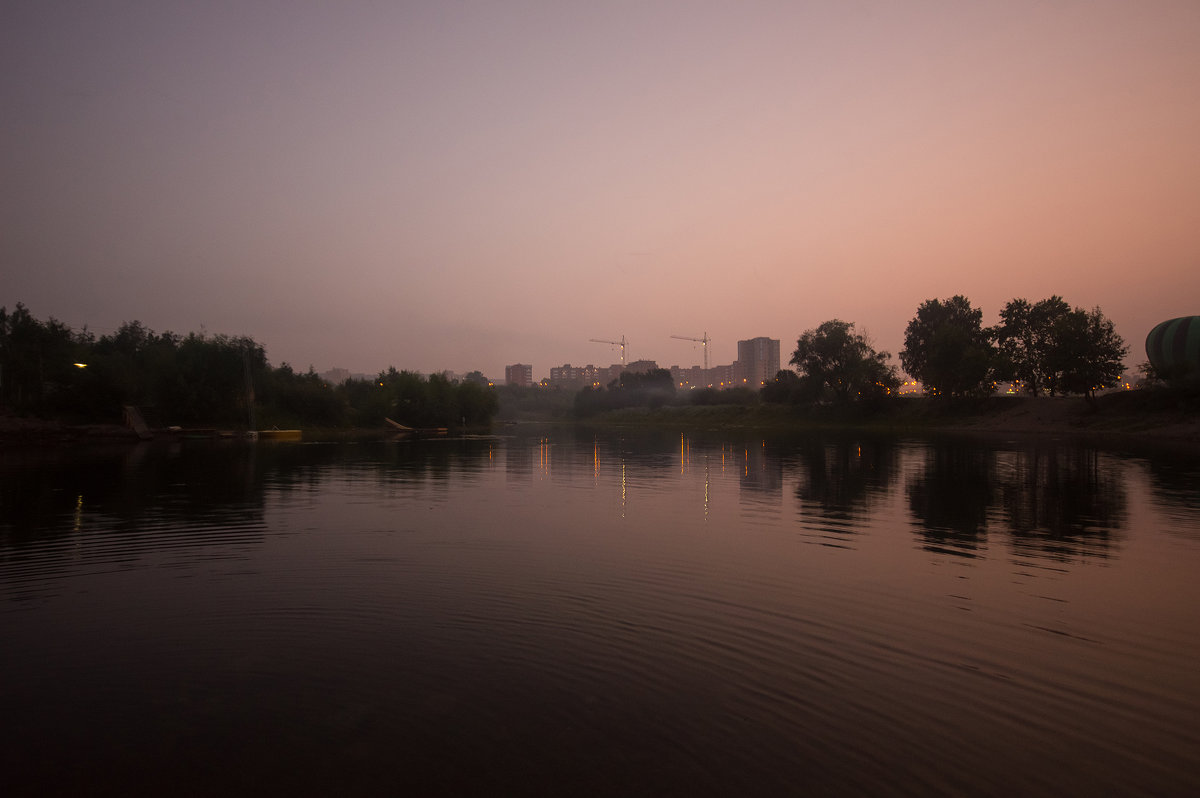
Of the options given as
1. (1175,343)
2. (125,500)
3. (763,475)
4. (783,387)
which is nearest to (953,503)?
(763,475)

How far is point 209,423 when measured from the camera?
8762 centimetres

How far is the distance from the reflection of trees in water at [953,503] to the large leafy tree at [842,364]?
7444 cm

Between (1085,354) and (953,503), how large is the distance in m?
73.3

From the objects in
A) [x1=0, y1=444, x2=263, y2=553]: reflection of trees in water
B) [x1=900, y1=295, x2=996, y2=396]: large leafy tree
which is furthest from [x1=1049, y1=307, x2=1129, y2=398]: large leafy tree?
[x1=0, y1=444, x2=263, y2=553]: reflection of trees in water

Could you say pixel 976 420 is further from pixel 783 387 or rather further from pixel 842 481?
pixel 842 481

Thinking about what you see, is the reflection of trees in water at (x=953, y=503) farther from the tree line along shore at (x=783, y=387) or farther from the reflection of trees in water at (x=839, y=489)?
the tree line along shore at (x=783, y=387)

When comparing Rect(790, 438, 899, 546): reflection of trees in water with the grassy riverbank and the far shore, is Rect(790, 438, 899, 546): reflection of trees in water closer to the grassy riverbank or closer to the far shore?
the far shore

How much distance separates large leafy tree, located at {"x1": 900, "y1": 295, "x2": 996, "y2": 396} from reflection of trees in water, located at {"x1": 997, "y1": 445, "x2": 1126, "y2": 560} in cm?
6281

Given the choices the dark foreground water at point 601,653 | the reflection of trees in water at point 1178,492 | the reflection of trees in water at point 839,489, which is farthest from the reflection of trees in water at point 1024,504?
the reflection of trees in water at point 839,489

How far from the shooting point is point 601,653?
8.00m

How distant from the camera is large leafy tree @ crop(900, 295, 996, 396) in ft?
309

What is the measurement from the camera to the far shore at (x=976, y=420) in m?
60.7

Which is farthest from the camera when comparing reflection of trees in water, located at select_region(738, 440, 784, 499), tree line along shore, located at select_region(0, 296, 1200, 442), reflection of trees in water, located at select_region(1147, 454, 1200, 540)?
tree line along shore, located at select_region(0, 296, 1200, 442)

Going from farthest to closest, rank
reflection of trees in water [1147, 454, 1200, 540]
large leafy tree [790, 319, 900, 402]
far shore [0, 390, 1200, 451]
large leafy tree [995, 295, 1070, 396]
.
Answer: large leafy tree [790, 319, 900, 402] < large leafy tree [995, 295, 1070, 396] < far shore [0, 390, 1200, 451] < reflection of trees in water [1147, 454, 1200, 540]
